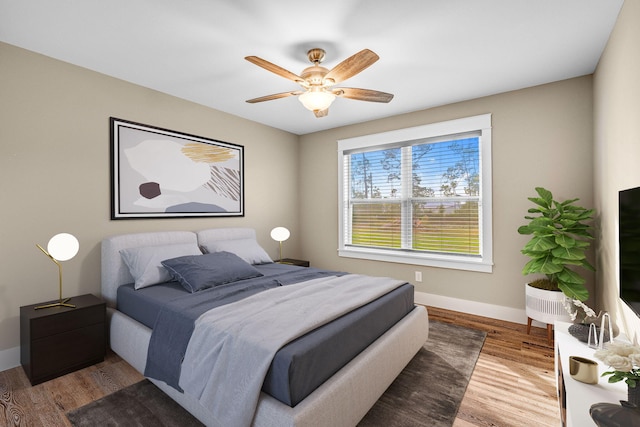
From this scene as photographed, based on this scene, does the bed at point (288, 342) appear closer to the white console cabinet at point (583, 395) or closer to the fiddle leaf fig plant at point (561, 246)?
the white console cabinet at point (583, 395)

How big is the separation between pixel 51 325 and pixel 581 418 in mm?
3262

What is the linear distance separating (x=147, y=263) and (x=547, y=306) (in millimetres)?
3684

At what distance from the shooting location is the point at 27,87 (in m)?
2.54

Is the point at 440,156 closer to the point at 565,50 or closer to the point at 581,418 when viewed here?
the point at 565,50

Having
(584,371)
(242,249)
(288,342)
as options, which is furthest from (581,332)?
(242,249)

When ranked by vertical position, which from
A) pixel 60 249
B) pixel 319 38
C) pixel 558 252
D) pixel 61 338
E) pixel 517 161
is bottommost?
pixel 61 338

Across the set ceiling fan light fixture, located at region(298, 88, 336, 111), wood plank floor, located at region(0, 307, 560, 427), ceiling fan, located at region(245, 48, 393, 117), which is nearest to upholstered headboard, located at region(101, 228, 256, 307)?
wood plank floor, located at region(0, 307, 560, 427)

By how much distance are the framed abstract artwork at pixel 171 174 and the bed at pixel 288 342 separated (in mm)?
322

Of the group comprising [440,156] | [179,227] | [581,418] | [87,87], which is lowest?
→ [581,418]

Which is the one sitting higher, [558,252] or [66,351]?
[558,252]

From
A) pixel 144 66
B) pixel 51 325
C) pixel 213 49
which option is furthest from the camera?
pixel 144 66

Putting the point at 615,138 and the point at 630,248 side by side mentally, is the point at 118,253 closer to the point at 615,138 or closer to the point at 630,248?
the point at 630,248

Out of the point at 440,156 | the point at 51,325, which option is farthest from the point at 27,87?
the point at 440,156

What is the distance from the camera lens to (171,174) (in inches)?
138
